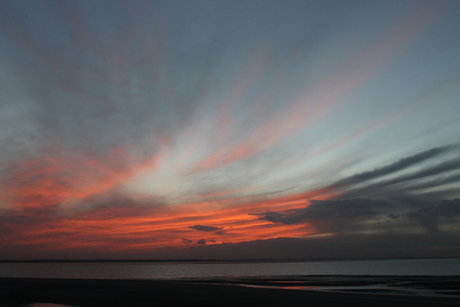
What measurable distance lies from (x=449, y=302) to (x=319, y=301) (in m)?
13.5

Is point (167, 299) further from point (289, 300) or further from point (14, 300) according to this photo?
point (14, 300)

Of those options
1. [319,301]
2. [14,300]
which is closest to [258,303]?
[319,301]

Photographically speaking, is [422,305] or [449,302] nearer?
[422,305]

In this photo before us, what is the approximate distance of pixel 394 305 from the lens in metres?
28.7

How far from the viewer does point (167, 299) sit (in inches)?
1229

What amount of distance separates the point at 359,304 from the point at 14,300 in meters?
33.8

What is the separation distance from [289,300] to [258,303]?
12.9 ft

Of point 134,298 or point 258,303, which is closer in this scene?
point 258,303

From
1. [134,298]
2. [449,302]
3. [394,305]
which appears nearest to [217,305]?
[134,298]

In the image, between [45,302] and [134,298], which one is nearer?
[45,302]

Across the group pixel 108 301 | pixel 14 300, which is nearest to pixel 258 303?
pixel 108 301

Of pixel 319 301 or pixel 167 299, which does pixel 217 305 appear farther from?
pixel 319 301

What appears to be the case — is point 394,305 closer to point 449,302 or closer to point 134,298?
point 449,302

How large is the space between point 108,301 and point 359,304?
24471 millimetres
